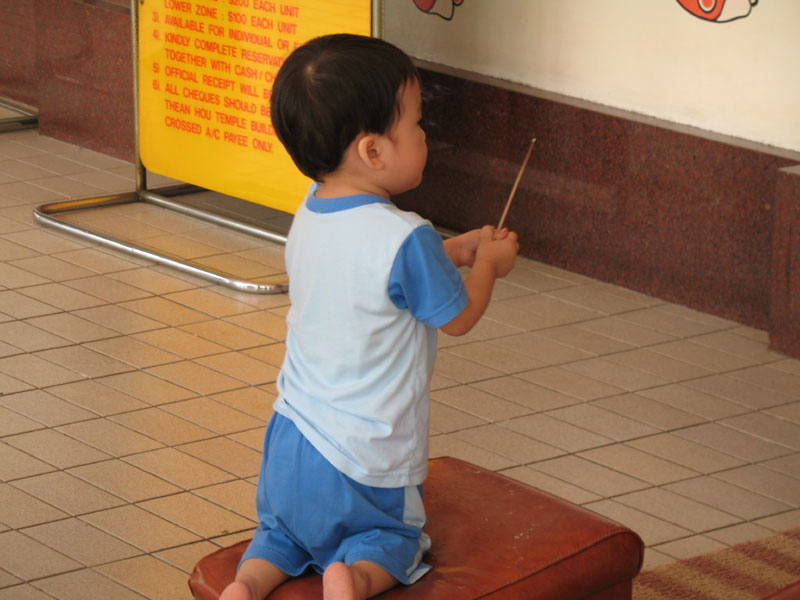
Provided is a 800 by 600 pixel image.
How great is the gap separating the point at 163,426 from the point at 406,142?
1.69 metres

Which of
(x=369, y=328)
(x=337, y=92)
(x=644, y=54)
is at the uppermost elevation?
(x=337, y=92)

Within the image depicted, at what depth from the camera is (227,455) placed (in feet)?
11.0

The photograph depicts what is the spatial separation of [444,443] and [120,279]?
1690mm

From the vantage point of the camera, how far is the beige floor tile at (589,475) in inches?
127

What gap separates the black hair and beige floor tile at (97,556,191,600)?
1102 mm

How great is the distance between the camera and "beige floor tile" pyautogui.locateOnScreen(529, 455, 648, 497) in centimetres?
323

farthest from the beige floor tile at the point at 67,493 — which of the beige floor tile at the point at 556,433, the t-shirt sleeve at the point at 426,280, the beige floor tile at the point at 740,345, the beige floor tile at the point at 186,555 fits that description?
the beige floor tile at the point at 740,345

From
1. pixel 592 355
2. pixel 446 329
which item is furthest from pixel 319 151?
pixel 592 355

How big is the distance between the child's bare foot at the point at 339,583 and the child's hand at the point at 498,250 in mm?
551

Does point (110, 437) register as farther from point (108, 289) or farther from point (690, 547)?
point (690, 547)

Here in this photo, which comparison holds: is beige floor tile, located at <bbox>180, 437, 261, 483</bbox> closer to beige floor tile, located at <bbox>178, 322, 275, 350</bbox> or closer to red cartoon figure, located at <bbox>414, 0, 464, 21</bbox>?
beige floor tile, located at <bbox>178, 322, 275, 350</bbox>

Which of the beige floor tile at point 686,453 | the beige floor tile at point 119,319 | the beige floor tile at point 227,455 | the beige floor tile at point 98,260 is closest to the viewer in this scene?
the beige floor tile at point 227,455

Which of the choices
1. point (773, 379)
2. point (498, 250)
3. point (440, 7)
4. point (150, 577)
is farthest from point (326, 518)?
point (440, 7)

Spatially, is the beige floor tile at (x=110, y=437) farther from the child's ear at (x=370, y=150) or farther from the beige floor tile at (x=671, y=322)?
the beige floor tile at (x=671, y=322)
